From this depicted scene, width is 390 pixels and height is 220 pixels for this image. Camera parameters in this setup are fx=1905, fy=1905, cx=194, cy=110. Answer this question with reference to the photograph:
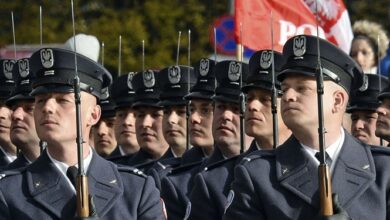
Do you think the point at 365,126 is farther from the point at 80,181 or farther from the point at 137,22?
the point at 137,22

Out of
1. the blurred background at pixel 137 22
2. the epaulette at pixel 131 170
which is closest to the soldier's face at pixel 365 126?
the epaulette at pixel 131 170

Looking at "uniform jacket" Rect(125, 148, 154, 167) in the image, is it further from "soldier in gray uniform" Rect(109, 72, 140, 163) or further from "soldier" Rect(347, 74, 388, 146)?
"soldier" Rect(347, 74, 388, 146)

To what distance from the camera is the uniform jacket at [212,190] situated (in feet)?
43.5

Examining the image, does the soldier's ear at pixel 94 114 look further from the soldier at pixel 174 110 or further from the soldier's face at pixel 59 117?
the soldier at pixel 174 110

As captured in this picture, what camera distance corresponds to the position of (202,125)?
50.3ft

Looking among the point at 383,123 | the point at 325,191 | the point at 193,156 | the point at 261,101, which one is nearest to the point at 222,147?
the point at 261,101

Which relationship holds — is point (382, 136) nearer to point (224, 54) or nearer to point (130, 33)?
point (224, 54)

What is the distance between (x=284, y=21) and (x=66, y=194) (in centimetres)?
654

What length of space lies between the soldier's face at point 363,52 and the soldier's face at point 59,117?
632cm

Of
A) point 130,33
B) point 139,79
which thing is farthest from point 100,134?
point 130,33

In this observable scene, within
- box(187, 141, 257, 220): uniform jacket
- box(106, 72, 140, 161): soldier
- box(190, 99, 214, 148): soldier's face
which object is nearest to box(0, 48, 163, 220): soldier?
box(187, 141, 257, 220): uniform jacket

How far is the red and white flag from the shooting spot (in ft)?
57.6

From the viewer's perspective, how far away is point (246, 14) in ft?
58.4

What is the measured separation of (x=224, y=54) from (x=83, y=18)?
32.6 ft
